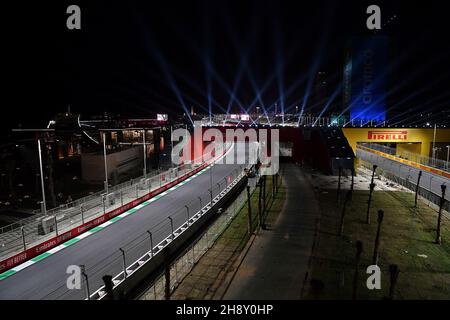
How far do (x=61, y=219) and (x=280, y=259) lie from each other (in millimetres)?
8850

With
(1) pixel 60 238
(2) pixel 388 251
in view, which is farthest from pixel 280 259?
(1) pixel 60 238

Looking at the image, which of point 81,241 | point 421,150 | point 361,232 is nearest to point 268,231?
point 361,232

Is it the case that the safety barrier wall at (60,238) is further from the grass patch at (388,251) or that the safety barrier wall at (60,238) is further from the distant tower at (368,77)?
the distant tower at (368,77)

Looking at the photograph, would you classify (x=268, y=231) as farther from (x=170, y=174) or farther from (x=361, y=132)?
(x=361, y=132)

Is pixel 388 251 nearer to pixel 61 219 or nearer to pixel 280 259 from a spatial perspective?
pixel 280 259

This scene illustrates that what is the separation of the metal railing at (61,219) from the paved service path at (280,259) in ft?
23.7

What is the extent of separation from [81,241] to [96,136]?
48.9 m

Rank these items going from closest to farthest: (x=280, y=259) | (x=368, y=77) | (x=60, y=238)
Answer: (x=280, y=259) → (x=60, y=238) → (x=368, y=77)

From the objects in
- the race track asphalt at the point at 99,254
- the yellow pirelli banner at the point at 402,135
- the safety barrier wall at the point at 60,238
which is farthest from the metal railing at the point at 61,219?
the yellow pirelli banner at the point at 402,135

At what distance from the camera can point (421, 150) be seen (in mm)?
29906

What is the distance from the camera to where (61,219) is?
1253cm

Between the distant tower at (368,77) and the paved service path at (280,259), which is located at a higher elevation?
the distant tower at (368,77)

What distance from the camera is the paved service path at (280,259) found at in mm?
9094

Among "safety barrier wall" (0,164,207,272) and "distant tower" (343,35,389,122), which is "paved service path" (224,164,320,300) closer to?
"safety barrier wall" (0,164,207,272)
